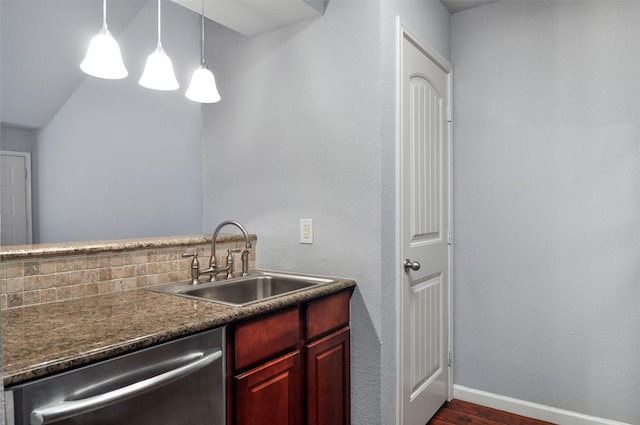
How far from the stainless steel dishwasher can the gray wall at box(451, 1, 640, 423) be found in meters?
1.78

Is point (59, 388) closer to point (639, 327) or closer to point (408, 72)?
point (408, 72)

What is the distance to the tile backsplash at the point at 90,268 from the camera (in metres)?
1.36

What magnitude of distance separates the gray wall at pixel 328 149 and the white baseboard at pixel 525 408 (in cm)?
85

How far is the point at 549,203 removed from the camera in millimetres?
2277

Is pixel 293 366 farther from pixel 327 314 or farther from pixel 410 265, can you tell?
pixel 410 265

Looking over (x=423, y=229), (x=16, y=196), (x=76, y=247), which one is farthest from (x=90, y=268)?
(x=16, y=196)

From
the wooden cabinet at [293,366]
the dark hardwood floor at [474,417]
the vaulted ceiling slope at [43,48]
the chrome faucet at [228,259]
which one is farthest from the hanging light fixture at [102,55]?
the vaulted ceiling slope at [43,48]

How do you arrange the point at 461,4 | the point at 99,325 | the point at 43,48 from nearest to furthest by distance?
the point at 99,325
the point at 461,4
the point at 43,48

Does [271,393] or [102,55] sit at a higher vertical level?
[102,55]

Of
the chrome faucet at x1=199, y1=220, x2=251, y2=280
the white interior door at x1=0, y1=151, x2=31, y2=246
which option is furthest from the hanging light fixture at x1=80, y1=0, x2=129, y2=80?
the white interior door at x1=0, y1=151, x2=31, y2=246

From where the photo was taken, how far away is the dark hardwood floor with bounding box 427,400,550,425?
2.26 meters

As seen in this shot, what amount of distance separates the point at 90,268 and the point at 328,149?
1.11 m

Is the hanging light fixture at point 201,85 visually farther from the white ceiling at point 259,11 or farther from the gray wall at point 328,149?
the gray wall at point 328,149

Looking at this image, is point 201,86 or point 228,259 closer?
point 201,86
